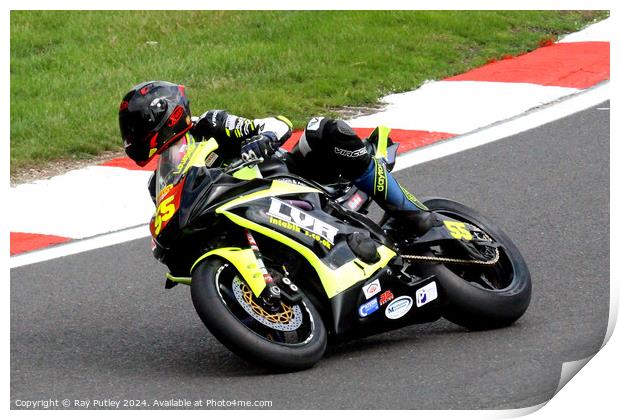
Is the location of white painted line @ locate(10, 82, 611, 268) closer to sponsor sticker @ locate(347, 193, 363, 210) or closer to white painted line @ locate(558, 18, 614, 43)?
white painted line @ locate(558, 18, 614, 43)

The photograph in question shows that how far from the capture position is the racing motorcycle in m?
5.50

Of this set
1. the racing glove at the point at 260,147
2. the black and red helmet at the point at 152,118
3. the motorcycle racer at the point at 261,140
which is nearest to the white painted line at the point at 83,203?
the motorcycle racer at the point at 261,140

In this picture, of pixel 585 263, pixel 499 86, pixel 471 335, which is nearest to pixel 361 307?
pixel 471 335

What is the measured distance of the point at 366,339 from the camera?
617 cm

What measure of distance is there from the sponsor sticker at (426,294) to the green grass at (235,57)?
14.0 ft

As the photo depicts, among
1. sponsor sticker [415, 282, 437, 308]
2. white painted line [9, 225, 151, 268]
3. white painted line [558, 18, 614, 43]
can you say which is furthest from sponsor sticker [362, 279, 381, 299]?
white painted line [558, 18, 614, 43]

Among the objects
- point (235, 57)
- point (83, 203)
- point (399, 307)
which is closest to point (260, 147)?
point (399, 307)

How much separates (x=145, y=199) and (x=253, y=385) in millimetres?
3342

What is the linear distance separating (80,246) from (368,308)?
2.75 m

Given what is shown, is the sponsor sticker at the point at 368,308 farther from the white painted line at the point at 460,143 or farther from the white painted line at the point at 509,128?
the white painted line at the point at 509,128

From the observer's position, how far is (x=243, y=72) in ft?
36.1

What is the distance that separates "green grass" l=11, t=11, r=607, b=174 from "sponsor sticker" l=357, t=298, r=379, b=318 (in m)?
4.34

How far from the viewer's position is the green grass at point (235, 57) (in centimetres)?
1016

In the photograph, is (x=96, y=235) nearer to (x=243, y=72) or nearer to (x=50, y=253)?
(x=50, y=253)
